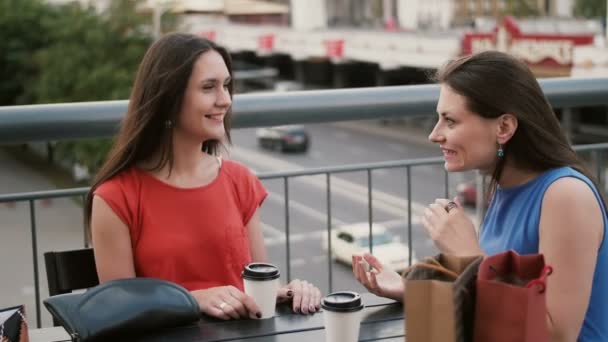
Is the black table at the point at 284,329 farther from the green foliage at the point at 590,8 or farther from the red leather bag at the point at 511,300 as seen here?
the green foliage at the point at 590,8

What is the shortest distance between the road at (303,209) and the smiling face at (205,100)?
14847mm

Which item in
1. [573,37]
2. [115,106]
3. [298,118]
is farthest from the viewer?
[573,37]

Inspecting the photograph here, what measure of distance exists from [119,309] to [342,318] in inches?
19.3

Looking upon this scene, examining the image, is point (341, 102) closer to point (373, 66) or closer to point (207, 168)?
point (207, 168)

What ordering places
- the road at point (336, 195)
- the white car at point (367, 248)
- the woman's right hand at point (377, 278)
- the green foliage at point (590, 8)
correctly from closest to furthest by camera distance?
A: the woman's right hand at point (377, 278) → the white car at point (367, 248) → the road at point (336, 195) → the green foliage at point (590, 8)

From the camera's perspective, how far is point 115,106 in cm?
325

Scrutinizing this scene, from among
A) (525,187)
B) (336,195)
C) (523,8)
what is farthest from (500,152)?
(523,8)

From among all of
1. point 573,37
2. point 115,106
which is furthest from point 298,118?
point 573,37

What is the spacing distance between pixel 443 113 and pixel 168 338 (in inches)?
31.9

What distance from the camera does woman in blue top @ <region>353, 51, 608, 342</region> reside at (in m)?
1.96

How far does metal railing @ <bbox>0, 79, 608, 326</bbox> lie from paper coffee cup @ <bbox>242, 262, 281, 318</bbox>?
115 centimetres

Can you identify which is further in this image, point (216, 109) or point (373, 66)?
point (373, 66)

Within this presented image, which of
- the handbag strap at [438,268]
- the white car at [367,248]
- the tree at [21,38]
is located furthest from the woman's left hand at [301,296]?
the tree at [21,38]

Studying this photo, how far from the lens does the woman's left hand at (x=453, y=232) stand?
2.00m
